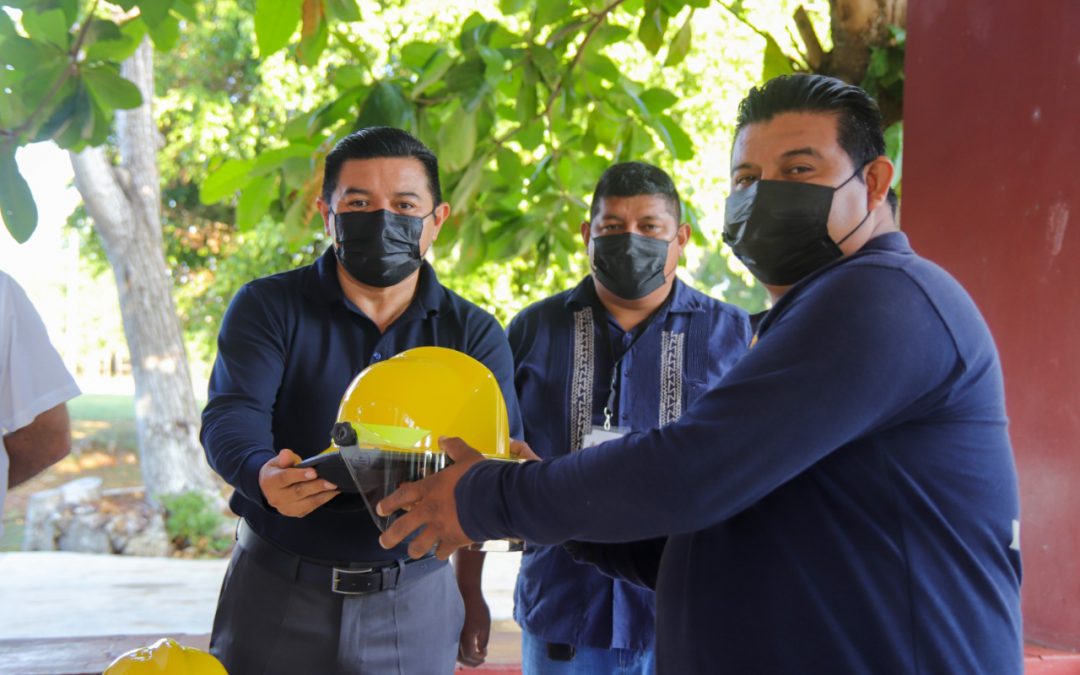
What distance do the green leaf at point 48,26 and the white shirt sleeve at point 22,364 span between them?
1.13 meters

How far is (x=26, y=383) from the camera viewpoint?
2.52m

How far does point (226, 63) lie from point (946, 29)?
12.7 metres

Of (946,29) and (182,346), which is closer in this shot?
(946,29)

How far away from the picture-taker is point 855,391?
50.4 inches

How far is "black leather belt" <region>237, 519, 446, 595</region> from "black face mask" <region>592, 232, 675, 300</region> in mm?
1081

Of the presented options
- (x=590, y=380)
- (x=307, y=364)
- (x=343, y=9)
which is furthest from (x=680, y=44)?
(x=307, y=364)

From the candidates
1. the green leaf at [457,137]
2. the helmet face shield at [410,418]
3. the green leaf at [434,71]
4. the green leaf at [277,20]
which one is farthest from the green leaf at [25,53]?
the helmet face shield at [410,418]

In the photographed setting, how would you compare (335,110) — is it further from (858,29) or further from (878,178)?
(878,178)

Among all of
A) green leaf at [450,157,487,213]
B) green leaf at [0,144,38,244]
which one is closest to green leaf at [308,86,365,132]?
green leaf at [450,157,487,213]

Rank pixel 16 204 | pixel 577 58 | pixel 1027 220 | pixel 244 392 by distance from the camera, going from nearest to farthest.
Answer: pixel 244 392
pixel 1027 220
pixel 16 204
pixel 577 58

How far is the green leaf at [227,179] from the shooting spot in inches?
157

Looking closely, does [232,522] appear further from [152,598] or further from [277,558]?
[277,558]

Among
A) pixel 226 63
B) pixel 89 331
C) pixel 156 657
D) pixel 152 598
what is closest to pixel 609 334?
pixel 156 657

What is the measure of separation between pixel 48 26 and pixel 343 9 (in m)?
0.94
